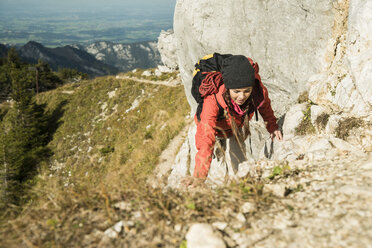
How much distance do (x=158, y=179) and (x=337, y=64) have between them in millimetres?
6224

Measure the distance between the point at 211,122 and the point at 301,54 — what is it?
5.23 metres

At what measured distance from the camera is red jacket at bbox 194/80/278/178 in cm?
355

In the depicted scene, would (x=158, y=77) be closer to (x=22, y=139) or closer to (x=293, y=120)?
(x=22, y=139)

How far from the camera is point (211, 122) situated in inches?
165

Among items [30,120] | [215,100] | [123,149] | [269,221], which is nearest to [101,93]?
[30,120]

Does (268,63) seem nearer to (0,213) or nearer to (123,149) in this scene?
(0,213)

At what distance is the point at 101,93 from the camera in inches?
1422

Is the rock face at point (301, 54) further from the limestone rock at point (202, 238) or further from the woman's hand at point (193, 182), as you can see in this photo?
the limestone rock at point (202, 238)

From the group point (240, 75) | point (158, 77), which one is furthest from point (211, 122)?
point (158, 77)

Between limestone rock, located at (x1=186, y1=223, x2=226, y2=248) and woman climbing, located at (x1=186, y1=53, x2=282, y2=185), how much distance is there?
2.61ft

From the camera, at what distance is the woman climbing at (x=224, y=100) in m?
3.75

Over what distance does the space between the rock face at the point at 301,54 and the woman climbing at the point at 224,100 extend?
788mm

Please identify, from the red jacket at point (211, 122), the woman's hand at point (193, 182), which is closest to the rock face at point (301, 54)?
the woman's hand at point (193, 182)

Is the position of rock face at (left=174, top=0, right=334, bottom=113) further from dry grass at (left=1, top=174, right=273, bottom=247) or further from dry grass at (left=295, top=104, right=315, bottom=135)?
dry grass at (left=1, top=174, right=273, bottom=247)
